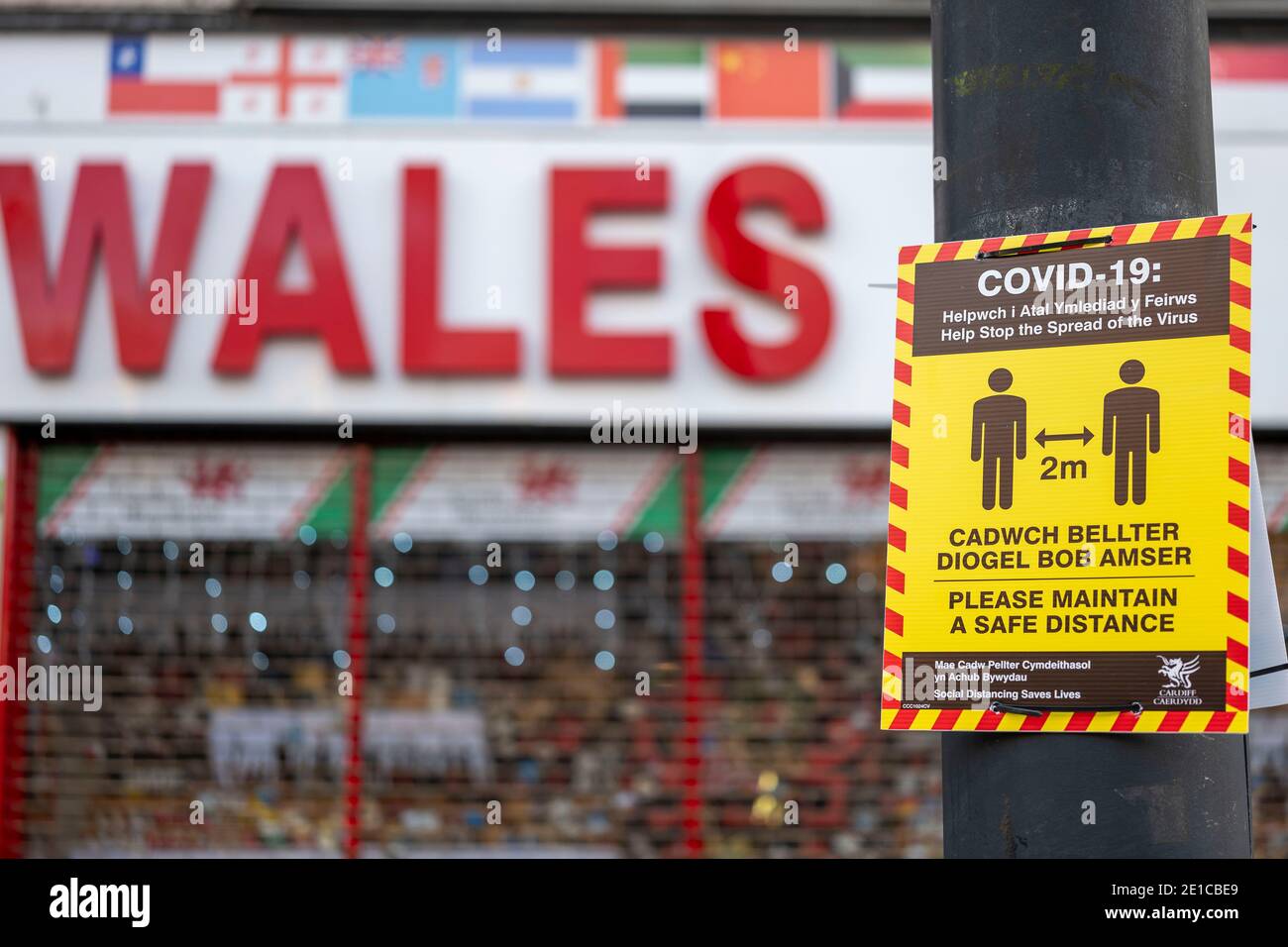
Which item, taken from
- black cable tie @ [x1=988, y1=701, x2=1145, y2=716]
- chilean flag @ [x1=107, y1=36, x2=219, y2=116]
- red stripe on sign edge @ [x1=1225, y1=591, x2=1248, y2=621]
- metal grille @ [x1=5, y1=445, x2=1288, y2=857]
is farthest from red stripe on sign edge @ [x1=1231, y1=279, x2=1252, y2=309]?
chilean flag @ [x1=107, y1=36, x2=219, y2=116]

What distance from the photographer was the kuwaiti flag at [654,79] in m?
8.52

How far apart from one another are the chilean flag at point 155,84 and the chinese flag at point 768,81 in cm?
297

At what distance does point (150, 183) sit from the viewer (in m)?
8.49

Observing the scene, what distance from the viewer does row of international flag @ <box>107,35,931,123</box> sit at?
28.0ft

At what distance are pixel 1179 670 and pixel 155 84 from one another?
7606mm

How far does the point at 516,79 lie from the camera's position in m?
8.58

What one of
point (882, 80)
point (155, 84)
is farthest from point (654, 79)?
point (155, 84)

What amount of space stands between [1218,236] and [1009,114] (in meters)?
0.43

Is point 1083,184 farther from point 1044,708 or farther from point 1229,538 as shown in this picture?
point 1044,708

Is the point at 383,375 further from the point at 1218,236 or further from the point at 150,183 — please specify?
the point at 1218,236

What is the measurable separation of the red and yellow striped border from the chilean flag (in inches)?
267

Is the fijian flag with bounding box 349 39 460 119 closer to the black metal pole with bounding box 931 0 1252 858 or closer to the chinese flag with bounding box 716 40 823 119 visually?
the chinese flag with bounding box 716 40 823 119

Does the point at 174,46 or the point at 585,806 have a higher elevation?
the point at 174,46
